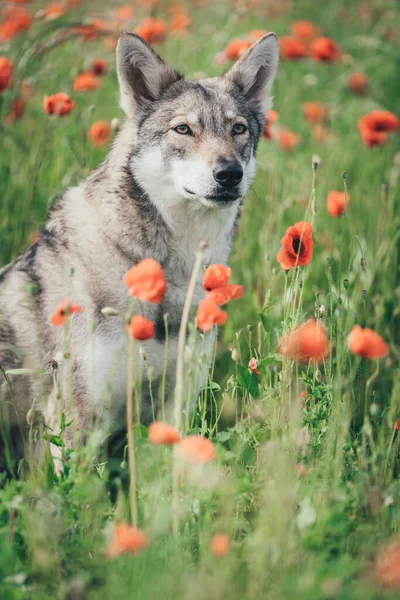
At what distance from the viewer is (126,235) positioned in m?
2.97

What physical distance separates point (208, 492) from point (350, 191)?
3.39 meters

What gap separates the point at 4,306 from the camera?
9.99 feet

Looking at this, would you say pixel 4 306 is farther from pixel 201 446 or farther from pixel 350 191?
pixel 350 191

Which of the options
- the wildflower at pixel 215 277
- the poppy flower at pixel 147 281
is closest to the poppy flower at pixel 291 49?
the wildflower at pixel 215 277

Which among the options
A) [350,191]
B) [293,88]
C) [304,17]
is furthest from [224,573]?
[304,17]

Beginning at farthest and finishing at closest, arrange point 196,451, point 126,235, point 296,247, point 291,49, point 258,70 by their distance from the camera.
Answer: point 291,49
point 258,70
point 126,235
point 296,247
point 196,451

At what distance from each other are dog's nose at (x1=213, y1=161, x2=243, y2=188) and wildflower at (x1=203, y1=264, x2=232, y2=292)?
849 millimetres

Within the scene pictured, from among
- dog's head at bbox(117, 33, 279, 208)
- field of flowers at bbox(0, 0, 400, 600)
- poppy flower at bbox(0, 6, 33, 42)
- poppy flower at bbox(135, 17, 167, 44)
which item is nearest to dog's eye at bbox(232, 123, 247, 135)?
dog's head at bbox(117, 33, 279, 208)

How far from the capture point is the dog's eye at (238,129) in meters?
3.13

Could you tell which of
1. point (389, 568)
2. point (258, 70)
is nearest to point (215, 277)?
point (389, 568)

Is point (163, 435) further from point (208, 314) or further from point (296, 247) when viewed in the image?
point (296, 247)

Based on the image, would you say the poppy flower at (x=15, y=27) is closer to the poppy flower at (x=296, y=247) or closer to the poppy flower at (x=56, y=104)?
the poppy flower at (x=56, y=104)

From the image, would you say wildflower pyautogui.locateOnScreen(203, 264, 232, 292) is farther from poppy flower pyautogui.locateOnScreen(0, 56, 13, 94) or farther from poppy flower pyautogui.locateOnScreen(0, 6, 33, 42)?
poppy flower pyautogui.locateOnScreen(0, 6, 33, 42)

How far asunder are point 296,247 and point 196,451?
37.4 inches
